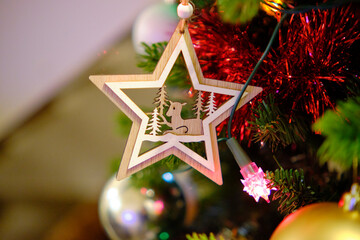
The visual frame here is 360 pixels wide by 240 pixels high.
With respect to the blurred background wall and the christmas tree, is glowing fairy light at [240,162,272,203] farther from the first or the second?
the blurred background wall

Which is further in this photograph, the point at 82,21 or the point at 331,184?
the point at 82,21

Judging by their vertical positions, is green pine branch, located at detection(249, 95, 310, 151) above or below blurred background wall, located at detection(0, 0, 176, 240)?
above

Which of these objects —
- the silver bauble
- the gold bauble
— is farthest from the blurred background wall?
the gold bauble

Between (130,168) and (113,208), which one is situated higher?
(130,168)

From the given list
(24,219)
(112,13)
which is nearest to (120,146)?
(24,219)

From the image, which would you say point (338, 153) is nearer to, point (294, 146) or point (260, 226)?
point (294, 146)
